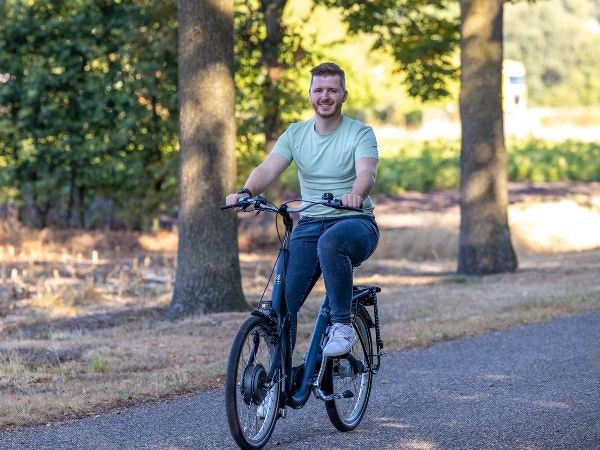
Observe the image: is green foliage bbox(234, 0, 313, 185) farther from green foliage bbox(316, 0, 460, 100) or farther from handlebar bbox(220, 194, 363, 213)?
handlebar bbox(220, 194, 363, 213)

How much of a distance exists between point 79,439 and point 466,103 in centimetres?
1053

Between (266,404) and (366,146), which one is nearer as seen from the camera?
(266,404)

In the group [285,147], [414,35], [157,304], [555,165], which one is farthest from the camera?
[555,165]

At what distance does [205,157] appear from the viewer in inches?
477

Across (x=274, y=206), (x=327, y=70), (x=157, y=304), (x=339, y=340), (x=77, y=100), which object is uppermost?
(x=77, y=100)

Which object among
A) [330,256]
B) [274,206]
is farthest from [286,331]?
[274,206]

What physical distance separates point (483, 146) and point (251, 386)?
10709mm

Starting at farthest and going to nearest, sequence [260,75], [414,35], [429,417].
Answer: [260,75], [414,35], [429,417]

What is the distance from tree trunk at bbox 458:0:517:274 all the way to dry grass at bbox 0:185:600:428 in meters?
0.40

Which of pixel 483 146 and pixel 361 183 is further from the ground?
pixel 483 146

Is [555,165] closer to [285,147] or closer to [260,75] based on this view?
[260,75]

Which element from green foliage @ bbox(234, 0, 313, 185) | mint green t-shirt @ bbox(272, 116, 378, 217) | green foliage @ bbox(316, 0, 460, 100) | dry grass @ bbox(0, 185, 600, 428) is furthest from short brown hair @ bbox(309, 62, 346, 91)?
green foliage @ bbox(316, 0, 460, 100)

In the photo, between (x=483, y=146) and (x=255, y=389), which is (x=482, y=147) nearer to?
(x=483, y=146)

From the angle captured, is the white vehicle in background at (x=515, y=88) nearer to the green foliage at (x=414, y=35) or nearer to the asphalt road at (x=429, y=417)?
the green foliage at (x=414, y=35)
